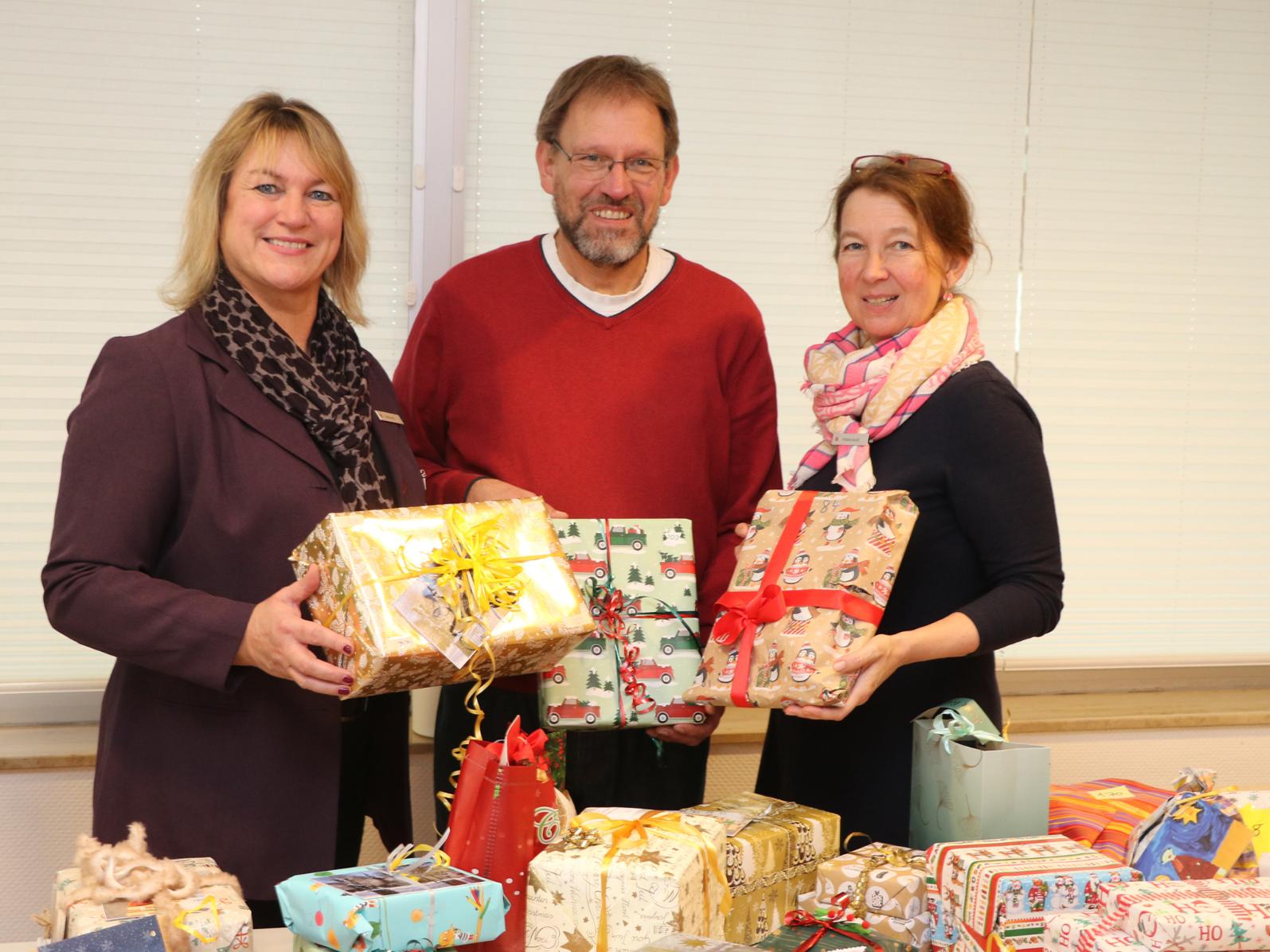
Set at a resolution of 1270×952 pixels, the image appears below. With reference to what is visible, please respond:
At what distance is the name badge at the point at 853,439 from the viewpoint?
7.05 ft

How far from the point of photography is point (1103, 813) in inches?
69.1

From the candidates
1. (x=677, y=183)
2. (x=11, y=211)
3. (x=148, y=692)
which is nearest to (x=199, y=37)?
(x=11, y=211)

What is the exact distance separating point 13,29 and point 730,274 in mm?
1982

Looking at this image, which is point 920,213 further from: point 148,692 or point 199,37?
point 199,37

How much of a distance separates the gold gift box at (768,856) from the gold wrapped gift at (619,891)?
0.09 metres

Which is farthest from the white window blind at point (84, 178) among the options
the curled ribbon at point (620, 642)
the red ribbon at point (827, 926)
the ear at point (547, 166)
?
the red ribbon at point (827, 926)

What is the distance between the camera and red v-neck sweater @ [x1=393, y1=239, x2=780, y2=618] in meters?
2.45

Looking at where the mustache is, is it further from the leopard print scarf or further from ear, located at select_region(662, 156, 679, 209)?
the leopard print scarf

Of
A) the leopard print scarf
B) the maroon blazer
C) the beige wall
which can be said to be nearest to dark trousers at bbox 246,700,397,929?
the maroon blazer

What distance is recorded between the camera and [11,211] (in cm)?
314

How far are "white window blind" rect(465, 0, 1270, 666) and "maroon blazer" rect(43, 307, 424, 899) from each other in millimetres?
1539

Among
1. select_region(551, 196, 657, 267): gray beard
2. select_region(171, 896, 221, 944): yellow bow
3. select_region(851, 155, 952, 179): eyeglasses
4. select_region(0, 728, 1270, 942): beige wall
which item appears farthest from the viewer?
select_region(0, 728, 1270, 942): beige wall

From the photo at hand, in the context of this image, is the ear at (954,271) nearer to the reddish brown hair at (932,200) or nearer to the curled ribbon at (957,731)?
the reddish brown hair at (932,200)

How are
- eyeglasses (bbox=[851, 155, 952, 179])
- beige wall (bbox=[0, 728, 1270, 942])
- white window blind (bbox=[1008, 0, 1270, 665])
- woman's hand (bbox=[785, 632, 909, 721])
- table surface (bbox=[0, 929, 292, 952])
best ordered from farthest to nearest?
white window blind (bbox=[1008, 0, 1270, 665]) < beige wall (bbox=[0, 728, 1270, 942]) < eyeglasses (bbox=[851, 155, 952, 179]) < woman's hand (bbox=[785, 632, 909, 721]) < table surface (bbox=[0, 929, 292, 952])
